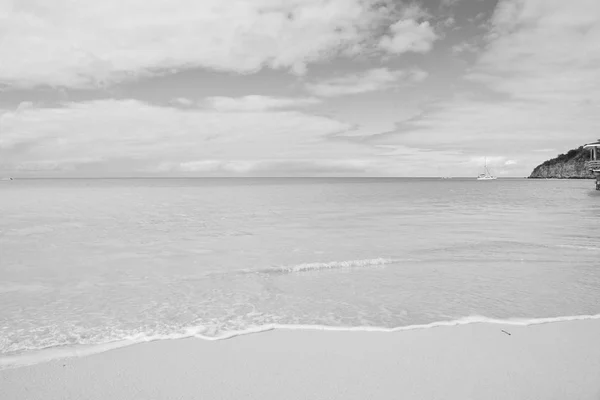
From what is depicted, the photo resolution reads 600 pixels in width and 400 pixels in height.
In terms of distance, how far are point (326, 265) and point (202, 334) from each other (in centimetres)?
593

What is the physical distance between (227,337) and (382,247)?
10144mm

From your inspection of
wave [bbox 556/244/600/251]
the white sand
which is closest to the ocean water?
wave [bbox 556/244/600/251]

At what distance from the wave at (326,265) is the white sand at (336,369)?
510cm

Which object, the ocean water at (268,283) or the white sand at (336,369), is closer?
the white sand at (336,369)

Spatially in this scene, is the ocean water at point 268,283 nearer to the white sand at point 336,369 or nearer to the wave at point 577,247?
the wave at point 577,247

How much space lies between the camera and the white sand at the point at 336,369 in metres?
4.49

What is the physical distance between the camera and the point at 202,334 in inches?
253

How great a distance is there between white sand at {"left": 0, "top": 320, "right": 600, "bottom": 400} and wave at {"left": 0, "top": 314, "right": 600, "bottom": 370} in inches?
7.7

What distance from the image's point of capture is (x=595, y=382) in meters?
4.62

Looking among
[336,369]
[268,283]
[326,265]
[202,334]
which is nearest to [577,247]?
[326,265]

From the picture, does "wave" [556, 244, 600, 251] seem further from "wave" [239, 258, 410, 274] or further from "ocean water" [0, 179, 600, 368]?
"wave" [239, 258, 410, 274]

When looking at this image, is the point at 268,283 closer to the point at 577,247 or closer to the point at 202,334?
the point at 202,334

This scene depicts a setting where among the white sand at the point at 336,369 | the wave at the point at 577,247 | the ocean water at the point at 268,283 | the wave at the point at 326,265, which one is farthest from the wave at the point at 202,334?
the wave at the point at 577,247

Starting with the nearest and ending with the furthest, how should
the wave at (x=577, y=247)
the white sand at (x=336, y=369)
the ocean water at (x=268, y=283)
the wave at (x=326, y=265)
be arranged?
the white sand at (x=336, y=369) → the ocean water at (x=268, y=283) → the wave at (x=326, y=265) → the wave at (x=577, y=247)
